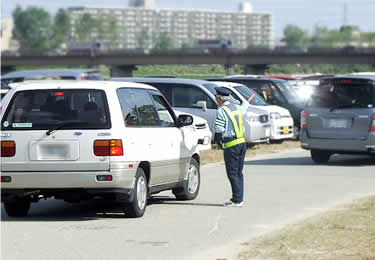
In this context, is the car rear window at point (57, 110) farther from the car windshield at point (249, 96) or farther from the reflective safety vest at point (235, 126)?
the car windshield at point (249, 96)

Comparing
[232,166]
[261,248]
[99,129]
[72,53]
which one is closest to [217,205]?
[232,166]

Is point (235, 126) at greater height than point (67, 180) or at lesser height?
greater

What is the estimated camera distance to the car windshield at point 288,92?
28375 mm

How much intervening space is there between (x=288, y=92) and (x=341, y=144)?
30.9 feet

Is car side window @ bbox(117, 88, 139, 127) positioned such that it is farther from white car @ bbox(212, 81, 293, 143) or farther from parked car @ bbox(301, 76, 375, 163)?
white car @ bbox(212, 81, 293, 143)

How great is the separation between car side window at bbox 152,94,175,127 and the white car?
445 inches

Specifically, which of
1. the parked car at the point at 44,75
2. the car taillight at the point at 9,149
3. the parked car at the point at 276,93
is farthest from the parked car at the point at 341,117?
the parked car at the point at 44,75

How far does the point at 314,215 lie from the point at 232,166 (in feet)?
4.77

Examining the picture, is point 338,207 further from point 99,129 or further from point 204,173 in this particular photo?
point 204,173

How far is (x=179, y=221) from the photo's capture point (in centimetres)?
1111

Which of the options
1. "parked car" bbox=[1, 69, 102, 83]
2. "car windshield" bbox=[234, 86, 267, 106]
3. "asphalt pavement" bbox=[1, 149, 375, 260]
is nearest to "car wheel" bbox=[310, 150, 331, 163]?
"asphalt pavement" bbox=[1, 149, 375, 260]

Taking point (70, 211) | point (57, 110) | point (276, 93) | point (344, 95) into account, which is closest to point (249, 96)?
point (276, 93)

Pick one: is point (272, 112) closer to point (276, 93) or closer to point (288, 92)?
point (276, 93)

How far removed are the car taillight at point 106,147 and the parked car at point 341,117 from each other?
9140 millimetres
